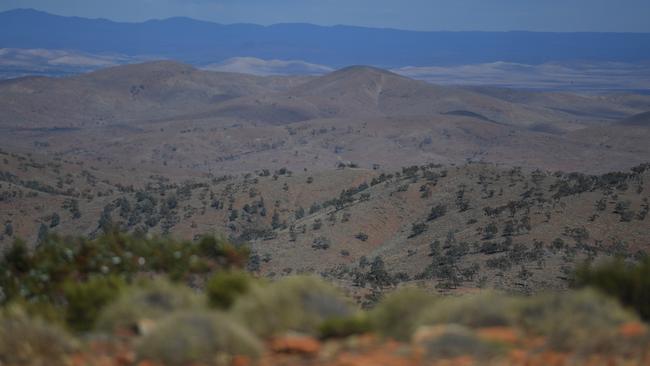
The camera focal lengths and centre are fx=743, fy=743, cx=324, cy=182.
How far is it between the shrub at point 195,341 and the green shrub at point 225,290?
1969 millimetres

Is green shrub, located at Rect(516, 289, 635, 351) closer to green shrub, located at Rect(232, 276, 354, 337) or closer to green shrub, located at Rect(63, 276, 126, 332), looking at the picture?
green shrub, located at Rect(232, 276, 354, 337)

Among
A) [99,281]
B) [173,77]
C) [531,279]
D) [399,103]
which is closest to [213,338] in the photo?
[99,281]

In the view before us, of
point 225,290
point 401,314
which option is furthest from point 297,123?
point 401,314

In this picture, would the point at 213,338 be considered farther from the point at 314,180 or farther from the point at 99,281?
the point at 314,180

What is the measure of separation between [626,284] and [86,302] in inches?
296

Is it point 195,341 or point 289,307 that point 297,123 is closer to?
point 289,307

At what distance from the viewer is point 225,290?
10.8m

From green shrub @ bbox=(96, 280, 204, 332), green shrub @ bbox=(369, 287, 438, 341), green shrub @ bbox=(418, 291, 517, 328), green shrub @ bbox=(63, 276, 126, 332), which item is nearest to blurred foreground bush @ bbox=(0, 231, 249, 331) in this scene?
green shrub @ bbox=(63, 276, 126, 332)

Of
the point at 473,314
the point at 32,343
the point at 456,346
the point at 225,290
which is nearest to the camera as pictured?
the point at 456,346

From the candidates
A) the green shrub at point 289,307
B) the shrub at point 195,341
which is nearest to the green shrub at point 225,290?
the green shrub at point 289,307

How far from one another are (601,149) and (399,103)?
64.4m

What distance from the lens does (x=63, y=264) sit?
41.9 ft

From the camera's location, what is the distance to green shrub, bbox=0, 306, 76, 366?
8.52m

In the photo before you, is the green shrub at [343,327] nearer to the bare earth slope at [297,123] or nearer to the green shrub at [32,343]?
the green shrub at [32,343]
